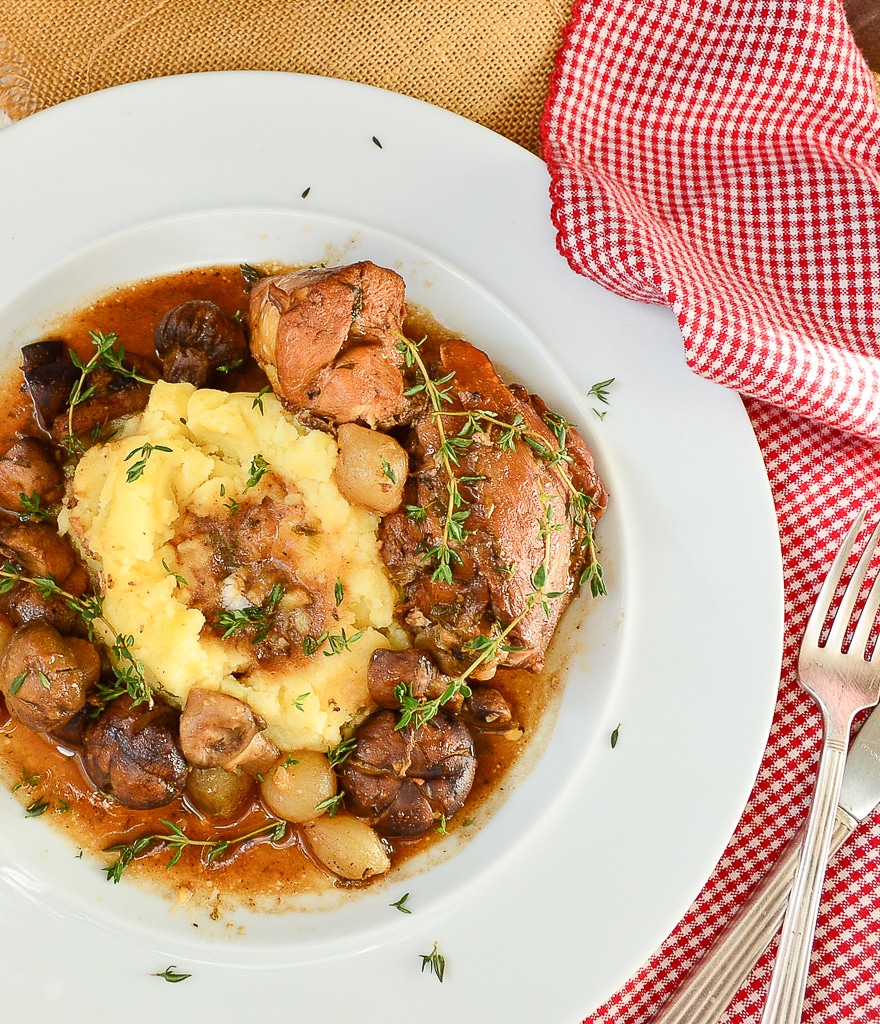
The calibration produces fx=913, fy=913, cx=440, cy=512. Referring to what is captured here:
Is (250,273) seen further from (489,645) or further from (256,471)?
(489,645)

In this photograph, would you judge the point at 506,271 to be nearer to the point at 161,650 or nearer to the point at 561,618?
the point at 561,618

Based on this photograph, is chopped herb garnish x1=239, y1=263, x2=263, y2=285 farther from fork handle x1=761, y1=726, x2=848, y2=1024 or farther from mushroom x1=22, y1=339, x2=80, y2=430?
fork handle x1=761, y1=726, x2=848, y2=1024

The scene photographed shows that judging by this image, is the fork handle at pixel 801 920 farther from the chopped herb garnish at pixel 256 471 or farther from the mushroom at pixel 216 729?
the chopped herb garnish at pixel 256 471

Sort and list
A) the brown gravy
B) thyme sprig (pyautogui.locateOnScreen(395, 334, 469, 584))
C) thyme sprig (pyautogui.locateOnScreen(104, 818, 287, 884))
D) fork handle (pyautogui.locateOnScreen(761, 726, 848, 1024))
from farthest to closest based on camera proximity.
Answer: the brown gravy < thyme sprig (pyautogui.locateOnScreen(104, 818, 287, 884)) < fork handle (pyautogui.locateOnScreen(761, 726, 848, 1024)) < thyme sprig (pyautogui.locateOnScreen(395, 334, 469, 584))

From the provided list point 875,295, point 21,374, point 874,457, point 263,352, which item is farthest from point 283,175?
point 874,457

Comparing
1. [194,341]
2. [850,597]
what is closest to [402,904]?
[850,597]

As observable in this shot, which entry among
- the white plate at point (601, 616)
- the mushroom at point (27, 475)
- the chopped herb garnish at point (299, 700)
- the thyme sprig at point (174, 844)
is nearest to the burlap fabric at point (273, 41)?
the white plate at point (601, 616)

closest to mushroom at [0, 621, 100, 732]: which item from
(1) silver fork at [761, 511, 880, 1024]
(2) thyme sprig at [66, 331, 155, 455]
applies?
(2) thyme sprig at [66, 331, 155, 455]

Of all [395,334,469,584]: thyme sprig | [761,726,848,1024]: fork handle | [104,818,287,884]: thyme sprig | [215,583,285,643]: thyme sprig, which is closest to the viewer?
[395,334,469,584]: thyme sprig
